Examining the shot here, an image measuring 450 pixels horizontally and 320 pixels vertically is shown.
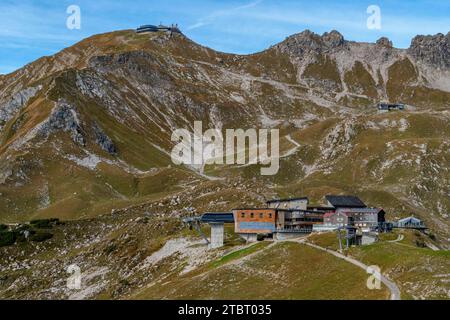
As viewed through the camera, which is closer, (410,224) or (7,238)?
(7,238)

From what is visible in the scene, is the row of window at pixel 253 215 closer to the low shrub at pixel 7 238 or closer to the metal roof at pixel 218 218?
the metal roof at pixel 218 218

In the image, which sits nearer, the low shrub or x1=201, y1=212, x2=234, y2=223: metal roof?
x1=201, y1=212, x2=234, y2=223: metal roof

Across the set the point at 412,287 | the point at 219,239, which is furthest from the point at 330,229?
the point at 412,287

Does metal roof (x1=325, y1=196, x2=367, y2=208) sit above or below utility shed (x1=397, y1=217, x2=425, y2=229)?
above

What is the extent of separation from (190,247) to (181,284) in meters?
36.7
